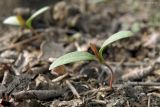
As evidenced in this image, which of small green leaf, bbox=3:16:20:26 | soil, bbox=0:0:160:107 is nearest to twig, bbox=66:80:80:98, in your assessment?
soil, bbox=0:0:160:107

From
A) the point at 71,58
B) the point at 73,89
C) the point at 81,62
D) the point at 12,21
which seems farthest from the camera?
the point at 12,21

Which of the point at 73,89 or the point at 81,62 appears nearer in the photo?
the point at 73,89

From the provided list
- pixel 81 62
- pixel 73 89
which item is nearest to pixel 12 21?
pixel 81 62

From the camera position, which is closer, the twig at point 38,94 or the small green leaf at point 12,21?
the twig at point 38,94

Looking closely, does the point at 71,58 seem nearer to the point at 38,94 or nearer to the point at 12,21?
the point at 38,94

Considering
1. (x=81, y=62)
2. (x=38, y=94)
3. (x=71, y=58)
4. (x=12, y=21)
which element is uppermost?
(x=12, y=21)

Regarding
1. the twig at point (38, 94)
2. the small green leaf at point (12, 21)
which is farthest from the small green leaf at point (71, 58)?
the small green leaf at point (12, 21)

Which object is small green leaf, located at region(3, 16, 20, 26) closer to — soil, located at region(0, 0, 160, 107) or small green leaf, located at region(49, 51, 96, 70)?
soil, located at region(0, 0, 160, 107)

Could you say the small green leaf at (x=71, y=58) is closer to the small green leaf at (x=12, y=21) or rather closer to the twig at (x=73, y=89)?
the twig at (x=73, y=89)

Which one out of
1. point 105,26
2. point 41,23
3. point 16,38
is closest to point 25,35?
point 16,38
